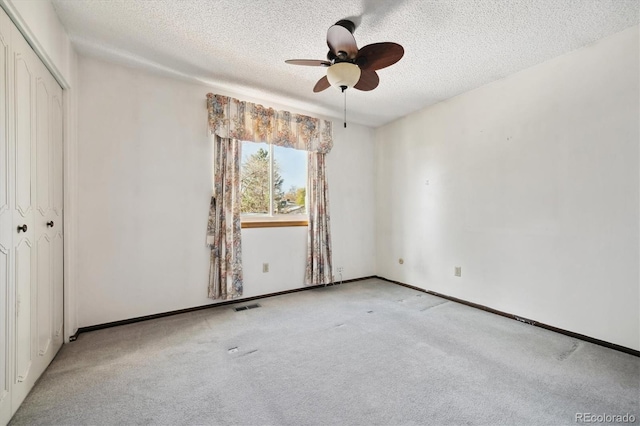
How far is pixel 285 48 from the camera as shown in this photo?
8.09 feet

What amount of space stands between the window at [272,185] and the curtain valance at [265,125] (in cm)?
18

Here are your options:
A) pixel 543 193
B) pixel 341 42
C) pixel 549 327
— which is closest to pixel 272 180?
pixel 341 42

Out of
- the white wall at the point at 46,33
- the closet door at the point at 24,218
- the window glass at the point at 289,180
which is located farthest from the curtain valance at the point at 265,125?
the closet door at the point at 24,218

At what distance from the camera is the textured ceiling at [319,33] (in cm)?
197

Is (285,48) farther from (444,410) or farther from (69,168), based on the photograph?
(444,410)

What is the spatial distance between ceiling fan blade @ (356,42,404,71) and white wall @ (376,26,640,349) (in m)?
1.79

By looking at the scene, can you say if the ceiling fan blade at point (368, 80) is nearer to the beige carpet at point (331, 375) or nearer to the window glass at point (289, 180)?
the window glass at point (289, 180)

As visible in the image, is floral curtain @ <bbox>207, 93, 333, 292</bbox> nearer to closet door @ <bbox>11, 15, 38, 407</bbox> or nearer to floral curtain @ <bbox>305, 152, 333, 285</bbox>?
floral curtain @ <bbox>305, 152, 333, 285</bbox>

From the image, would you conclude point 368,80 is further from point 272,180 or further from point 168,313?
point 168,313

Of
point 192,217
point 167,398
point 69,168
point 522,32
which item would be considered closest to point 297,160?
point 192,217

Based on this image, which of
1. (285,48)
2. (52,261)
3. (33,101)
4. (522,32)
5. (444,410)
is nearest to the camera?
(444,410)

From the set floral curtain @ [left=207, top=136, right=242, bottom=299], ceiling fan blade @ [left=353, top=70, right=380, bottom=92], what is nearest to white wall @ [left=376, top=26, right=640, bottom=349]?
ceiling fan blade @ [left=353, top=70, right=380, bottom=92]

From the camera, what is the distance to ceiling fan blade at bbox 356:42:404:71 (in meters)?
1.89

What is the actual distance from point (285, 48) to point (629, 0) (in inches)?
98.0
